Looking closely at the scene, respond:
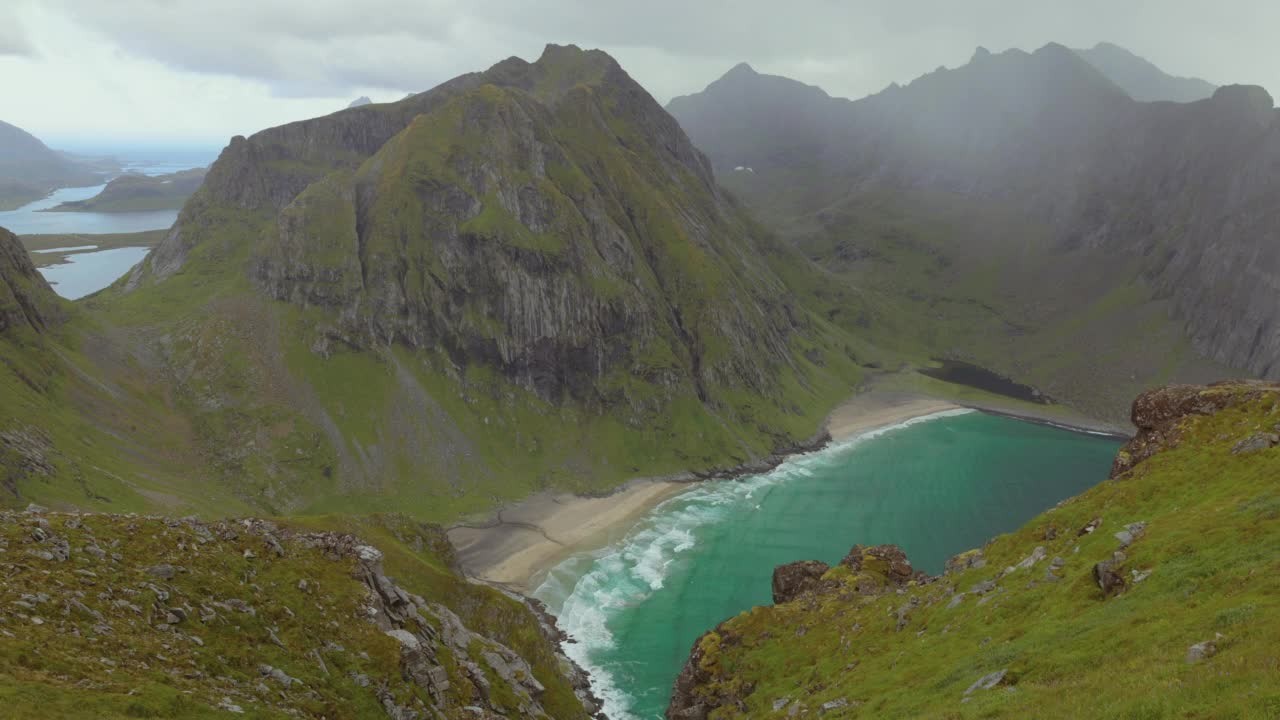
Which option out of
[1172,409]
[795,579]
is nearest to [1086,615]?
[1172,409]

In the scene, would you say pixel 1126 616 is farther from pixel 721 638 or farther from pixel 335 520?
pixel 335 520

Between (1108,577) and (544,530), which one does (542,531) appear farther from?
(1108,577)

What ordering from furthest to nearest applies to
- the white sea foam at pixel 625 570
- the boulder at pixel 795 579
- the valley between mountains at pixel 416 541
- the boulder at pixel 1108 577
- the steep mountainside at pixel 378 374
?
the steep mountainside at pixel 378 374 → the white sea foam at pixel 625 570 → the boulder at pixel 795 579 → the boulder at pixel 1108 577 → the valley between mountains at pixel 416 541

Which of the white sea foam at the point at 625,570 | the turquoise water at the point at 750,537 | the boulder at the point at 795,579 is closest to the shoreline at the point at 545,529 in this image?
the white sea foam at the point at 625,570

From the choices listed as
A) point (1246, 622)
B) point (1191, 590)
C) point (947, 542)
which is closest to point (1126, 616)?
point (1191, 590)

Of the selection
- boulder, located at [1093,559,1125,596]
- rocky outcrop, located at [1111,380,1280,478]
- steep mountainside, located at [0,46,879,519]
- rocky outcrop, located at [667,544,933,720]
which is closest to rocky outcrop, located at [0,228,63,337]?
steep mountainside, located at [0,46,879,519]

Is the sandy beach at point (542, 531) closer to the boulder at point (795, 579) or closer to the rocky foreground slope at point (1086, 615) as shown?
the boulder at point (795, 579)

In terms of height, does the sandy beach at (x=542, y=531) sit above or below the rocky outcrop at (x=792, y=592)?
below

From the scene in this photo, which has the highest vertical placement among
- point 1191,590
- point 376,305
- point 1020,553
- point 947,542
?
point 376,305
